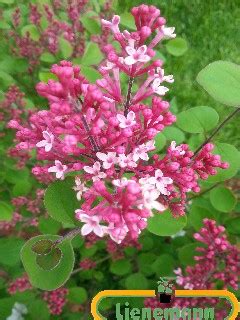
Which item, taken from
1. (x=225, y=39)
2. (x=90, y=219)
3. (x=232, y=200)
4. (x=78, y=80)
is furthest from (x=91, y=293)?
(x=225, y=39)

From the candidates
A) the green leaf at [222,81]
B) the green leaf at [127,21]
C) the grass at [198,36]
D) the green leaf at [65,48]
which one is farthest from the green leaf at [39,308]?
the grass at [198,36]

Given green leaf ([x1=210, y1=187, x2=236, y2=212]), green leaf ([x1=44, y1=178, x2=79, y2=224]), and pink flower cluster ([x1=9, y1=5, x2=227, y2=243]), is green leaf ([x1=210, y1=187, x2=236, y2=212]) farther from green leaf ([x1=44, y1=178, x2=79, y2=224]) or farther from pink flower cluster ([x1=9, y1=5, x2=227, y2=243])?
green leaf ([x1=44, y1=178, x2=79, y2=224])

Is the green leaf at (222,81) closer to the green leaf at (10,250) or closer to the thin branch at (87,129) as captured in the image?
the thin branch at (87,129)

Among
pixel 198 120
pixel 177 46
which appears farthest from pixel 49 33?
pixel 198 120

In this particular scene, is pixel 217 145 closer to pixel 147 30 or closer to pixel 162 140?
pixel 162 140

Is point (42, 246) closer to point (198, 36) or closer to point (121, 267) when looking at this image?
point (121, 267)

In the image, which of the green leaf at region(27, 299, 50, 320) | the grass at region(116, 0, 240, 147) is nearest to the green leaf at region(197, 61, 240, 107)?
the green leaf at region(27, 299, 50, 320)

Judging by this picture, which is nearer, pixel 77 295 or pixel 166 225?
pixel 166 225
